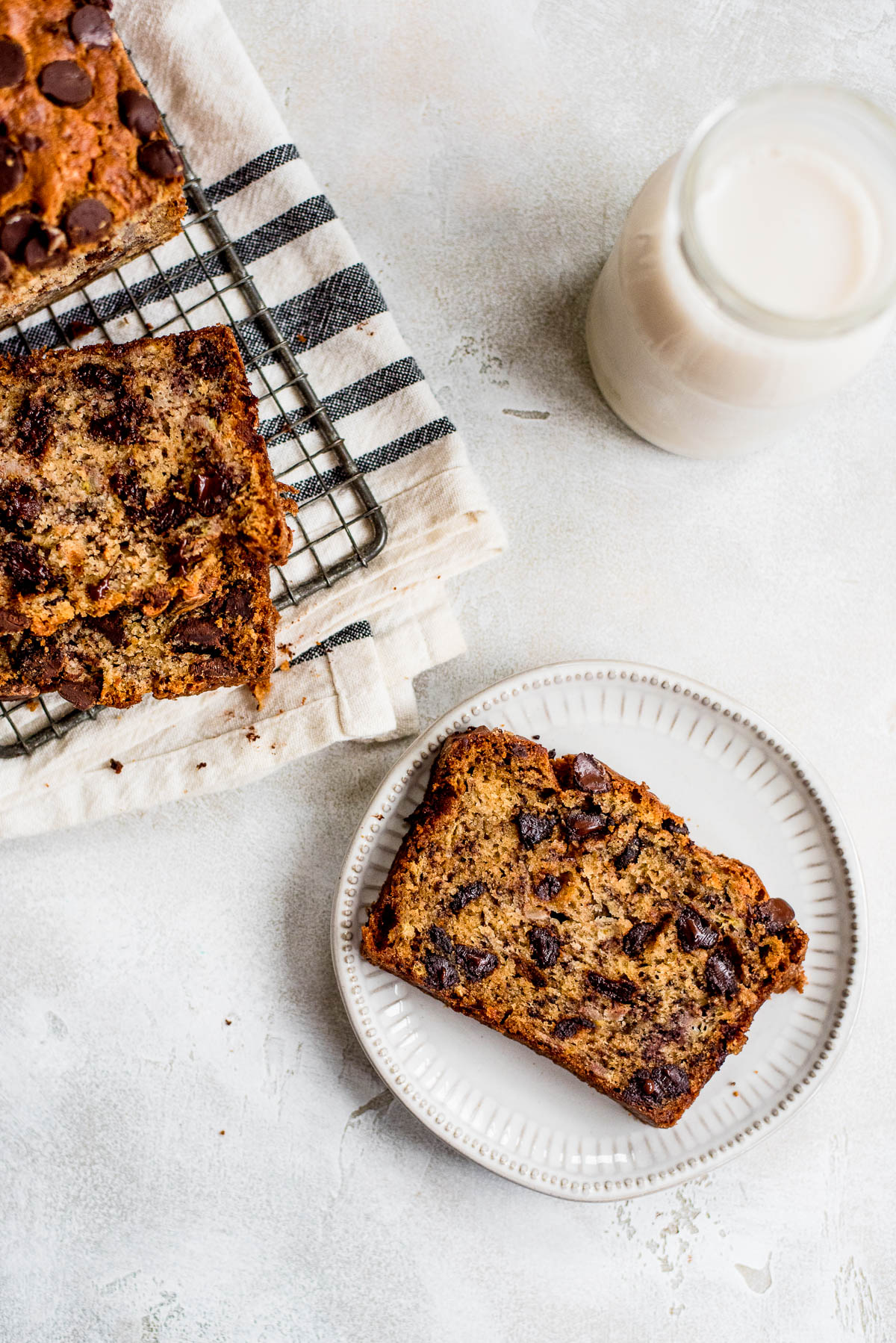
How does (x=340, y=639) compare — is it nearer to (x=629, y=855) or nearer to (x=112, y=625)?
(x=112, y=625)

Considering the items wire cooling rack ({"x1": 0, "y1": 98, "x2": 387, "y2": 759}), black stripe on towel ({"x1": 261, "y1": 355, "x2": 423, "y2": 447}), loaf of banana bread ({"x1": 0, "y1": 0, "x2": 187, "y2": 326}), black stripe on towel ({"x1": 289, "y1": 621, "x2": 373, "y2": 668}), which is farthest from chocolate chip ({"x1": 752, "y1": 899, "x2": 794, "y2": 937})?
loaf of banana bread ({"x1": 0, "y1": 0, "x2": 187, "y2": 326})

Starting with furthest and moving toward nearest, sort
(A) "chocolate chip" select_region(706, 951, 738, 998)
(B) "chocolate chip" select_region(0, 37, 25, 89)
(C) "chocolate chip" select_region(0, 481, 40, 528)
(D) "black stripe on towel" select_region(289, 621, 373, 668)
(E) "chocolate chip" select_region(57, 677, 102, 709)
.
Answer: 1. (D) "black stripe on towel" select_region(289, 621, 373, 668)
2. (A) "chocolate chip" select_region(706, 951, 738, 998)
3. (E) "chocolate chip" select_region(57, 677, 102, 709)
4. (C) "chocolate chip" select_region(0, 481, 40, 528)
5. (B) "chocolate chip" select_region(0, 37, 25, 89)

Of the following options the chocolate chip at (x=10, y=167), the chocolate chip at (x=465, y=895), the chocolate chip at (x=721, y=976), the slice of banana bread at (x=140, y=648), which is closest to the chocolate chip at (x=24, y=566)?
the slice of banana bread at (x=140, y=648)

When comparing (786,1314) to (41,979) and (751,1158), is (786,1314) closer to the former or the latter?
(751,1158)

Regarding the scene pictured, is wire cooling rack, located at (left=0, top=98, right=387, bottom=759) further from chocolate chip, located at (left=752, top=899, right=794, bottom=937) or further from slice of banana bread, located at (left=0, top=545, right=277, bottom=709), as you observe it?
chocolate chip, located at (left=752, top=899, right=794, bottom=937)

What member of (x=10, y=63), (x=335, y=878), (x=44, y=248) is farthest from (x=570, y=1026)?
(x=10, y=63)

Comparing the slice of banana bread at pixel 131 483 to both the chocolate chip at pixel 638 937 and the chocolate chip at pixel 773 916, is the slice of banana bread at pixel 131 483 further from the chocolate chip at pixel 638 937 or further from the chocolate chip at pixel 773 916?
the chocolate chip at pixel 773 916
